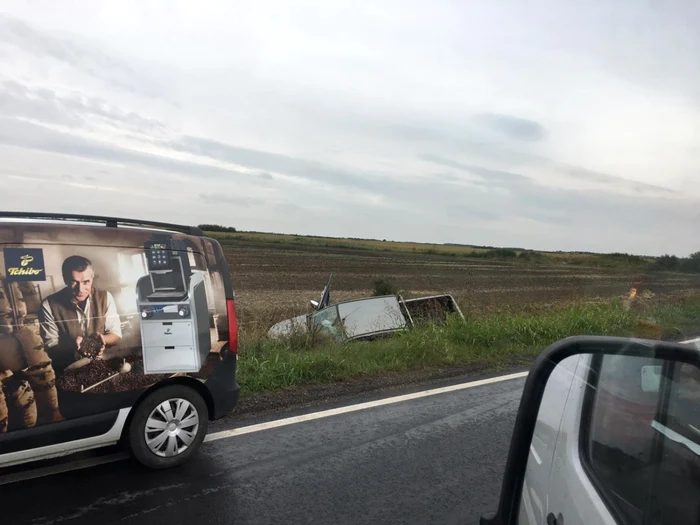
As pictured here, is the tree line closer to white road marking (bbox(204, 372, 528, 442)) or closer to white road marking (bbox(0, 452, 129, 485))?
white road marking (bbox(204, 372, 528, 442))

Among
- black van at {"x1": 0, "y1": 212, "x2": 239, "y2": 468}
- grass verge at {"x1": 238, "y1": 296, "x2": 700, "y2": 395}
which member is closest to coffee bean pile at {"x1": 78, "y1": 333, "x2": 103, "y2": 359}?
black van at {"x1": 0, "y1": 212, "x2": 239, "y2": 468}

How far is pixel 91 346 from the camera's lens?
3.84 m

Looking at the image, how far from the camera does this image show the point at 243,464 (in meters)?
4.40

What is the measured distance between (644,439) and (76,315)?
348 centimetres

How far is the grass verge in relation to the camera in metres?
6.94

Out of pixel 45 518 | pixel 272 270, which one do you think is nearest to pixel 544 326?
pixel 45 518

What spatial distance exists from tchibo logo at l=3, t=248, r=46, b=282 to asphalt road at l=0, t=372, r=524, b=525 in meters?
1.47

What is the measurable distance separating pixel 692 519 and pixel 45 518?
11.8ft

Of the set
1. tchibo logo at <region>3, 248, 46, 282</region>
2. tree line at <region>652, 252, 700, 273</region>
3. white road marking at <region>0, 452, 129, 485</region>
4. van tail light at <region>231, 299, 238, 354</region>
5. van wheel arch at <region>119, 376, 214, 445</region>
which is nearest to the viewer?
tchibo logo at <region>3, 248, 46, 282</region>

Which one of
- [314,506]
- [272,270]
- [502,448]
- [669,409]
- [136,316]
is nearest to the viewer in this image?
[669,409]

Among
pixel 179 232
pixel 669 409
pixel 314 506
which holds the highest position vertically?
pixel 179 232

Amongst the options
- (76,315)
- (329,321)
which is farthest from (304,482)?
(329,321)

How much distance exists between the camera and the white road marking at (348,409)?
16.6ft

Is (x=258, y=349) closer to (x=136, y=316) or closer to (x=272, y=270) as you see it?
(x=136, y=316)
